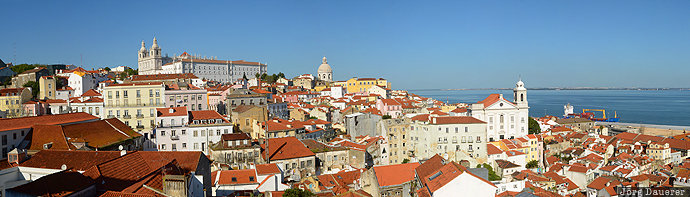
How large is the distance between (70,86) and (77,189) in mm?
45996

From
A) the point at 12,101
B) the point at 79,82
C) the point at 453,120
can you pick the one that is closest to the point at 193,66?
the point at 79,82

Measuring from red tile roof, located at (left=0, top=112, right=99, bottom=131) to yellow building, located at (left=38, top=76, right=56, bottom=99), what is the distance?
2261cm

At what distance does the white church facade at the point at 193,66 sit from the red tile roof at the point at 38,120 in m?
57.3

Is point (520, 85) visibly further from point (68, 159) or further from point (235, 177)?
point (68, 159)

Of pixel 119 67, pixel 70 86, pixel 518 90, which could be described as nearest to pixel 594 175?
pixel 518 90

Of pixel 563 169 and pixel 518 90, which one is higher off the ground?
pixel 518 90

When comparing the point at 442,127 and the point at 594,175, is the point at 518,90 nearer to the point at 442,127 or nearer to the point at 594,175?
the point at 594,175

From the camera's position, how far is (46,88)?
4556cm

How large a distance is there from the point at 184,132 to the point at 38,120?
8.65m

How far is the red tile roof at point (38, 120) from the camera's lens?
850 inches

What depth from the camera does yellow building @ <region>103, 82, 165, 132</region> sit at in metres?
32.9

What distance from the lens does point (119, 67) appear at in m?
85.9

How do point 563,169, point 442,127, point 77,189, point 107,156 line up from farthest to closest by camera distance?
point 563,169, point 442,127, point 107,156, point 77,189

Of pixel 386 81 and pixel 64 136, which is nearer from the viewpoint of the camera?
pixel 64 136
